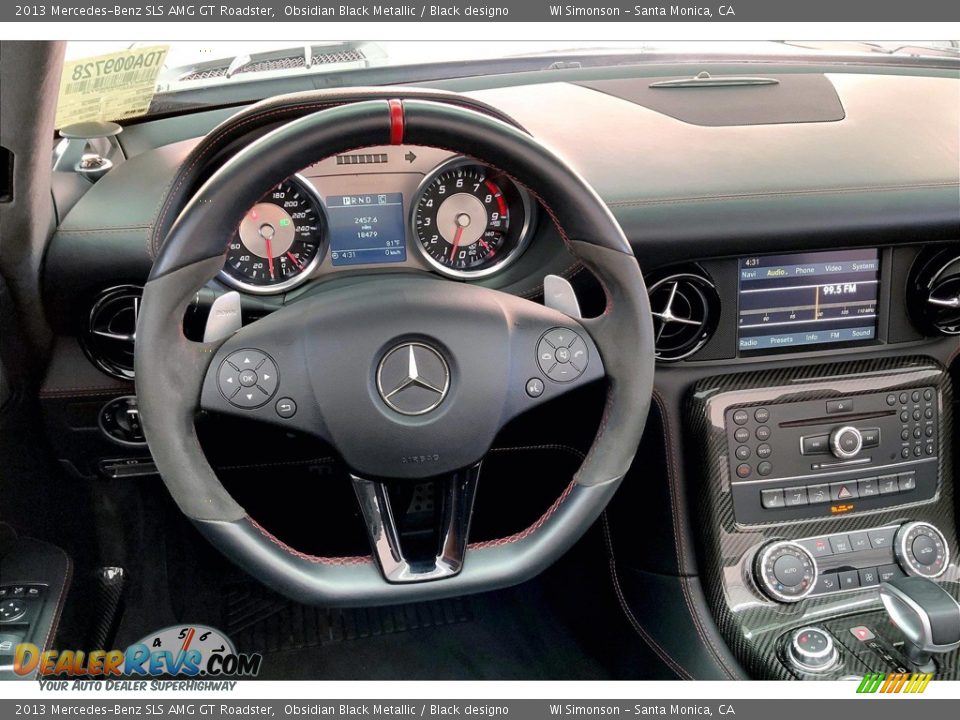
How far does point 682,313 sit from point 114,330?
1164 millimetres

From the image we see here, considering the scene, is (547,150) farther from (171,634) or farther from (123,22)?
(171,634)

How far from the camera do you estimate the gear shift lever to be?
5.56 feet

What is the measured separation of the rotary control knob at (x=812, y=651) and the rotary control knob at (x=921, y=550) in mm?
300

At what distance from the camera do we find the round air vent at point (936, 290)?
1982 mm

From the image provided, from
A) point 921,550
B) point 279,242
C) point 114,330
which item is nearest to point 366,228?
point 279,242

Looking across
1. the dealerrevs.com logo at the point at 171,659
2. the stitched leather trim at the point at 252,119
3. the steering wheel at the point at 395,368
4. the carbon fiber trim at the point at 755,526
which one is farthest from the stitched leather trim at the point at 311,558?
the carbon fiber trim at the point at 755,526

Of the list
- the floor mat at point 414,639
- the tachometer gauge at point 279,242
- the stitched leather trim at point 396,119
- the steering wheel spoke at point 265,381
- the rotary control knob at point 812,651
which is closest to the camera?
the stitched leather trim at point 396,119

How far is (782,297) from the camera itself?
6.42ft

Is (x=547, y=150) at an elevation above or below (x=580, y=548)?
above

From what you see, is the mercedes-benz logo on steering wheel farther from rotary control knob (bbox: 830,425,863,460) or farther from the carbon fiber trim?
rotary control knob (bbox: 830,425,863,460)

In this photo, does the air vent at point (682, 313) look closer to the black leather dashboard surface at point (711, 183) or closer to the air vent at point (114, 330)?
the black leather dashboard surface at point (711, 183)

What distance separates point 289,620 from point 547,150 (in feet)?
5.01

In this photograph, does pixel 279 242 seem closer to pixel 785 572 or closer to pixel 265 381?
pixel 265 381
